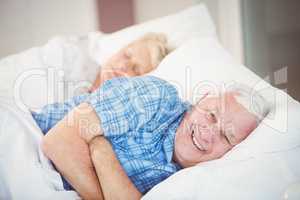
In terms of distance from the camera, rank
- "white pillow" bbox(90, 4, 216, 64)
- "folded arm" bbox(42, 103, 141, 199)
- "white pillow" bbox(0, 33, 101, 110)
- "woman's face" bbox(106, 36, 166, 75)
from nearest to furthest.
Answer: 1. "folded arm" bbox(42, 103, 141, 199)
2. "white pillow" bbox(0, 33, 101, 110)
3. "woman's face" bbox(106, 36, 166, 75)
4. "white pillow" bbox(90, 4, 216, 64)

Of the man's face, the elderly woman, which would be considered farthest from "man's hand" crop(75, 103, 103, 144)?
the man's face

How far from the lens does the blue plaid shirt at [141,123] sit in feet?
3.04

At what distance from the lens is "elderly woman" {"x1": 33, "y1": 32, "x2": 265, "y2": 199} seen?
87cm

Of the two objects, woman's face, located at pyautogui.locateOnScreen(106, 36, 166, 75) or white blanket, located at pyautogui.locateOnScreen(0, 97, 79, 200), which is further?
woman's face, located at pyautogui.locateOnScreen(106, 36, 166, 75)

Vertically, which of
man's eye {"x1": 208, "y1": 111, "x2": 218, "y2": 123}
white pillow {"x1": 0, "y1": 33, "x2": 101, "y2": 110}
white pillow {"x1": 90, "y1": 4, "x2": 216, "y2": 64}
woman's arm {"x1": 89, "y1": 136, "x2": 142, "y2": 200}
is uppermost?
white pillow {"x1": 90, "y1": 4, "x2": 216, "y2": 64}

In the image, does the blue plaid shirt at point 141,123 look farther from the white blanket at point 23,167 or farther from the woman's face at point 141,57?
the woman's face at point 141,57

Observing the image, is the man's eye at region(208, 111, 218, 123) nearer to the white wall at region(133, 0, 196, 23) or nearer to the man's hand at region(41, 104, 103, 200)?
the man's hand at region(41, 104, 103, 200)

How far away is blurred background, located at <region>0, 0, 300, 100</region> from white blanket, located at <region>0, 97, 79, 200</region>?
73 cm

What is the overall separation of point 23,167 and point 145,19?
3.91ft

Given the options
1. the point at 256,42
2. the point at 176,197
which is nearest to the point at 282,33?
the point at 256,42

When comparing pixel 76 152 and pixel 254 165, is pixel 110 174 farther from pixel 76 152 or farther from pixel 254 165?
pixel 254 165

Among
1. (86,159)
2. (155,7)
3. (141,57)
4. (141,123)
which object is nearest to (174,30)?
(141,57)

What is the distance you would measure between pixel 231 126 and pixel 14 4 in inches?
48.9

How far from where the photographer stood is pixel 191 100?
A: 1134mm
